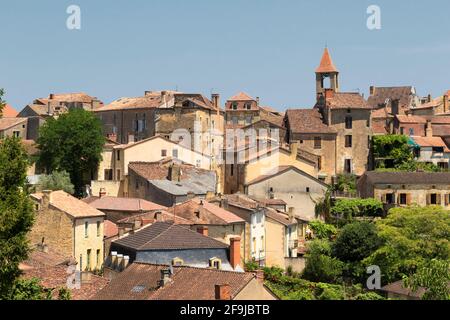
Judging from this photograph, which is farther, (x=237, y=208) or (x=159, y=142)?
(x=159, y=142)

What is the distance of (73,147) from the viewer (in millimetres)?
62719

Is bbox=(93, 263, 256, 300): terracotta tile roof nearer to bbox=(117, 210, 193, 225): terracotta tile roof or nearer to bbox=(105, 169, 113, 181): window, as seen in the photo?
bbox=(117, 210, 193, 225): terracotta tile roof

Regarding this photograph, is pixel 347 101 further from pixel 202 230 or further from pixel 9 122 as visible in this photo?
pixel 9 122

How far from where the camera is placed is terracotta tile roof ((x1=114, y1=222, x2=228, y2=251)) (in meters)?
38.5

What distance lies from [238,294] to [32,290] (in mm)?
6048

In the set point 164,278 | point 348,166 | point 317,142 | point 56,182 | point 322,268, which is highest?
point 317,142

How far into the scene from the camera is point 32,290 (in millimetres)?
23766

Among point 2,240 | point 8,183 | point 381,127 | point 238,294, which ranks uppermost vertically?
point 381,127

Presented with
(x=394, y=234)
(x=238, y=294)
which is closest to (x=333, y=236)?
(x=394, y=234)

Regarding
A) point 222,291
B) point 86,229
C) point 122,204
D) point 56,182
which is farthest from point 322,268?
point 222,291

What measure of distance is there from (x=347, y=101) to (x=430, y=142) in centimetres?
887

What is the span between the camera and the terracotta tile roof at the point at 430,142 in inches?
2891

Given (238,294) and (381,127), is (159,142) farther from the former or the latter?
(238,294)

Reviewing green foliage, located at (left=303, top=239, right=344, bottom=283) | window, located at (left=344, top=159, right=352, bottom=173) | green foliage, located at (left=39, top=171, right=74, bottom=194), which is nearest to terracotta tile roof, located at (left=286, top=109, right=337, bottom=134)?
window, located at (left=344, top=159, right=352, bottom=173)
